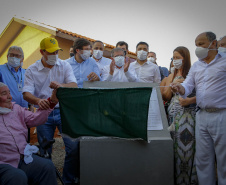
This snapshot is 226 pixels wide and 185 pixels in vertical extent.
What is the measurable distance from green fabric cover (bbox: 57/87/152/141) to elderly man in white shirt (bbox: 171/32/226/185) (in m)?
0.59

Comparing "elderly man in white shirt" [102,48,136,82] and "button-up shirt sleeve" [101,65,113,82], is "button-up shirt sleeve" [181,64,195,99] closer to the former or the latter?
"elderly man in white shirt" [102,48,136,82]

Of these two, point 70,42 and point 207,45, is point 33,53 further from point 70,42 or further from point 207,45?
point 207,45

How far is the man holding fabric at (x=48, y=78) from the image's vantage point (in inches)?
137

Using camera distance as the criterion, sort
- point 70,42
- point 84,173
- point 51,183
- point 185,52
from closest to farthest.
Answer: point 51,183 → point 84,173 → point 185,52 → point 70,42

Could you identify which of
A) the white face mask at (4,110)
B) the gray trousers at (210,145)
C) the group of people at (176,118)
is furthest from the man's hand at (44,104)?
the gray trousers at (210,145)

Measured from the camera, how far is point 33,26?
10.7m

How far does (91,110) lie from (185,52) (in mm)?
1809

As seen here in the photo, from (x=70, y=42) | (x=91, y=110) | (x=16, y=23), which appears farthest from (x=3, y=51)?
(x=91, y=110)

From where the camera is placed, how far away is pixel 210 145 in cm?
308

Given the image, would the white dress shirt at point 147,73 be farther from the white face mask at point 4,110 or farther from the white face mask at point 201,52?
A: the white face mask at point 4,110

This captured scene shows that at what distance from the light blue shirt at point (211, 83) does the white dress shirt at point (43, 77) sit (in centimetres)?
185

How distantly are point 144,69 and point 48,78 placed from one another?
204 cm

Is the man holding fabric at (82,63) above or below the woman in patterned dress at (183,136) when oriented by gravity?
above

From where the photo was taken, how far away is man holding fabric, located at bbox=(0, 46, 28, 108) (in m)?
4.35
